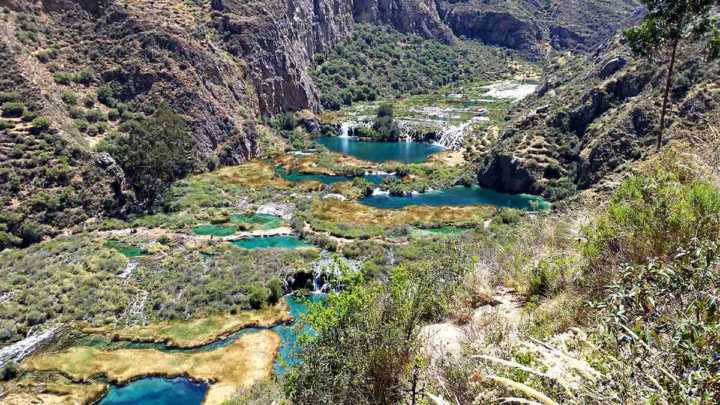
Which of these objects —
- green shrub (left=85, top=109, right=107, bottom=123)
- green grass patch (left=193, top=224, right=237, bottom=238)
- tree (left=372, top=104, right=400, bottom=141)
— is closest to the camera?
green grass patch (left=193, top=224, right=237, bottom=238)

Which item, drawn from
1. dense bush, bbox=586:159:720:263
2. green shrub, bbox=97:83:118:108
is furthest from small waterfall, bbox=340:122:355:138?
dense bush, bbox=586:159:720:263

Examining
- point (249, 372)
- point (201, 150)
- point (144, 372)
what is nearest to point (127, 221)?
point (201, 150)

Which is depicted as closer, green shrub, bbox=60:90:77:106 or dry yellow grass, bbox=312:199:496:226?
dry yellow grass, bbox=312:199:496:226

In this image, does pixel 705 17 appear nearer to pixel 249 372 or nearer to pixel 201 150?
pixel 249 372

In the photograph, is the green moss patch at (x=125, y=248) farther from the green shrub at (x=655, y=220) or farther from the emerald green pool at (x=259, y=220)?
the green shrub at (x=655, y=220)

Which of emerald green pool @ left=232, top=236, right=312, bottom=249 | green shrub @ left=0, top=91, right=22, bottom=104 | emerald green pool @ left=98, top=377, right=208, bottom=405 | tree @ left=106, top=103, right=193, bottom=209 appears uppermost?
green shrub @ left=0, top=91, right=22, bottom=104

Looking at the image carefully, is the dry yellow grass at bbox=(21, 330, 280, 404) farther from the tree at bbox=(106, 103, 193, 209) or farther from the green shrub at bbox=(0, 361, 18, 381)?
the tree at bbox=(106, 103, 193, 209)

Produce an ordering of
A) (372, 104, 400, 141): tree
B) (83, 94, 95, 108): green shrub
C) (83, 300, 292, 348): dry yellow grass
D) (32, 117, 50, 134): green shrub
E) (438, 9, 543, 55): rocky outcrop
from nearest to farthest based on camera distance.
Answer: (83, 300, 292, 348): dry yellow grass, (32, 117, 50, 134): green shrub, (83, 94, 95, 108): green shrub, (372, 104, 400, 141): tree, (438, 9, 543, 55): rocky outcrop

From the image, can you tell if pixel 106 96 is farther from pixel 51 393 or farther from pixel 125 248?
pixel 51 393

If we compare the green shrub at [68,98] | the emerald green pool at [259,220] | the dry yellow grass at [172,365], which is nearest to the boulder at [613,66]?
the emerald green pool at [259,220]
